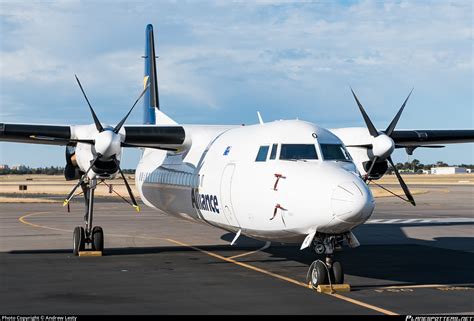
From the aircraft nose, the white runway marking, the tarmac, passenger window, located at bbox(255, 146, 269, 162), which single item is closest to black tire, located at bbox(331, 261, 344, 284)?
the tarmac

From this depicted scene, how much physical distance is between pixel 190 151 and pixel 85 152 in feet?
9.22

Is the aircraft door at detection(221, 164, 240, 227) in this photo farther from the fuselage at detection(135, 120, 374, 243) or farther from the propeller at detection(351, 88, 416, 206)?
the propeller at detection(351, 88, 416, 206)

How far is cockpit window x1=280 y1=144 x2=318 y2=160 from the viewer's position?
41.8 feet

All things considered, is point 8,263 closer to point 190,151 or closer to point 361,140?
point 190,151

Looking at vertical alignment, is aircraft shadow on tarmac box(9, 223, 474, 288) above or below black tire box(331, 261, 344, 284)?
below

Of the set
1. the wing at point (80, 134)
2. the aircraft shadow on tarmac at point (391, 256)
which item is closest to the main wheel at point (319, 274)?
the aircraft shadow on tarmac at point (391, 256)

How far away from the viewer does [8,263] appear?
16.4m

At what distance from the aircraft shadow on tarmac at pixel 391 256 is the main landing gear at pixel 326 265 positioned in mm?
1320

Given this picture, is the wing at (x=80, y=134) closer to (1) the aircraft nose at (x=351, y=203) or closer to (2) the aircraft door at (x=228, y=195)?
(2) the aircraft door at (x=228, y=195)

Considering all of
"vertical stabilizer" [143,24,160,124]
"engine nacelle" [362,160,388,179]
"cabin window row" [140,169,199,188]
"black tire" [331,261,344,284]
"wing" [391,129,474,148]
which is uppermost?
"vertical stabilizer" [143,24,160,124]

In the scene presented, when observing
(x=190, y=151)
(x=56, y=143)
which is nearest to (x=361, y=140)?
(x=190, y=151)

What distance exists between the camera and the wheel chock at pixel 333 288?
39.4ft

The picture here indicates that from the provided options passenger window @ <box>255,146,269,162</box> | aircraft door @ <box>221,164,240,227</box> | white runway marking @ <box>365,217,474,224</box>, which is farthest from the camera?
white runway marking @ <box>365,217,474,224</box>

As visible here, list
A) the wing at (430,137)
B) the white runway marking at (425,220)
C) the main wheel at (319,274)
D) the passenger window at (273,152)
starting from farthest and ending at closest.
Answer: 1. the white runway marking at (425,220)
2. the wing at (430,137)
3. the passenger window at (273,152)
4. the main wheel at (319,274)
